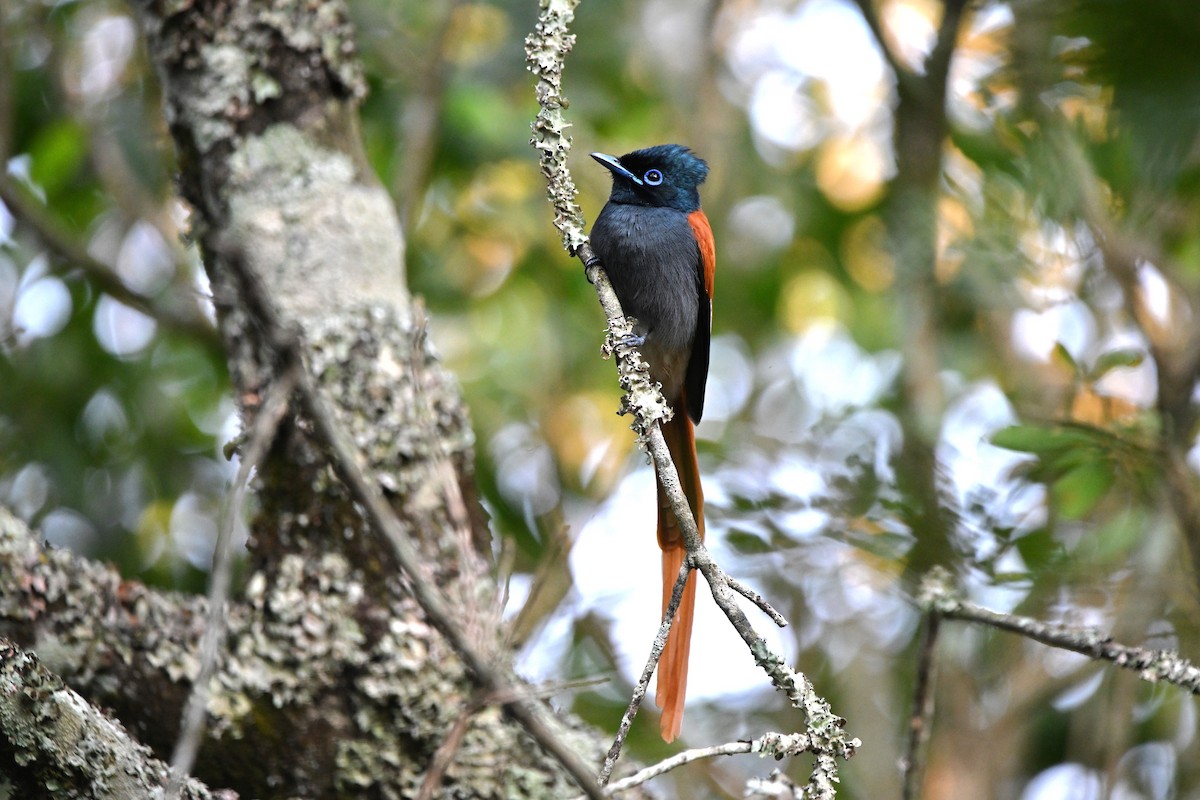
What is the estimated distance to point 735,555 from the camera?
388 centimetres

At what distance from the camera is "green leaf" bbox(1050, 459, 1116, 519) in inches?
110

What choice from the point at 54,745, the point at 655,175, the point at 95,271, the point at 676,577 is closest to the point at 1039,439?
the point at 676,577

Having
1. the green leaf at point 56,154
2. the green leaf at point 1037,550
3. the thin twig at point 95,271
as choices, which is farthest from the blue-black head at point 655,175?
the green leaf at point 56,154

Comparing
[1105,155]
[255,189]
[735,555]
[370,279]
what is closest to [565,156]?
[370,279]

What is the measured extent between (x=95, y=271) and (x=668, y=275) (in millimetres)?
2330

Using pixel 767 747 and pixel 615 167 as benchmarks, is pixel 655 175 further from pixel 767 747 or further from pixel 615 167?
pixel 767 747

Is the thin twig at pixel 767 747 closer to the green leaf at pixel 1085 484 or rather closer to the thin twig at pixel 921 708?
the thin twig at pixel 921 708

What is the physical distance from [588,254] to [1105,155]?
1337mm

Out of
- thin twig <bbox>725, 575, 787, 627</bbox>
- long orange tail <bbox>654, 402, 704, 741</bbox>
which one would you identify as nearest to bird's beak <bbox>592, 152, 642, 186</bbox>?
long orange tail <bbox>654, 402, 704, 741</bbox>

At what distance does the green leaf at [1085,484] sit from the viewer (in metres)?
2.79

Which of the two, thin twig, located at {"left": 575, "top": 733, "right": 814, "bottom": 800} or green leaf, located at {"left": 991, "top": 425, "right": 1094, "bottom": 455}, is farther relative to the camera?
green leaf, located at {"left": 991, "top": 425, "right": 1094, "bottom": 455}

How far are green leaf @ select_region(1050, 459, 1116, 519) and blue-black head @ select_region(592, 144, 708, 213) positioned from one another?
173 centimetres

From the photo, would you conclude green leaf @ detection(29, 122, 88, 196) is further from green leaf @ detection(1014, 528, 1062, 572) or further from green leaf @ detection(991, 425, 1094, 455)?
green leaf @ detection(1014, 528, 1062, 572)

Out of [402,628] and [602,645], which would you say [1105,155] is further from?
[602,645]
